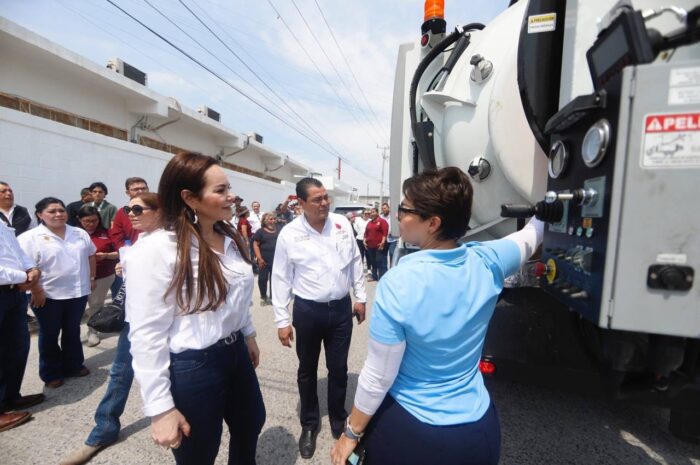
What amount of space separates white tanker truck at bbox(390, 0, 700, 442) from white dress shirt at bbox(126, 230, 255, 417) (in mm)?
1403

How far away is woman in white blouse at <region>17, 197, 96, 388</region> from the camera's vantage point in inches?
118

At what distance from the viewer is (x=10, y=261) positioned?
2.50 meters

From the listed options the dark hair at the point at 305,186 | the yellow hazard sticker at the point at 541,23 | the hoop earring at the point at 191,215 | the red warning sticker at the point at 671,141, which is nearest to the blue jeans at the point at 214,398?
the hoop earring at the point at 191,215

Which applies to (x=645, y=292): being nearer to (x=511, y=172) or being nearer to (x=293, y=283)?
(x=511, y=172)

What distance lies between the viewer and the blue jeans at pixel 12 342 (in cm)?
248

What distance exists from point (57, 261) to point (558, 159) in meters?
4.07

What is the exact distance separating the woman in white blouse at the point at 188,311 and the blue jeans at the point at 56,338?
2.57 metres

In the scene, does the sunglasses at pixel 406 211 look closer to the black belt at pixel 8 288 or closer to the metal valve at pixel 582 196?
the metal valve at pixel 582 196

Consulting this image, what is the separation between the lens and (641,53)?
88 centimetres

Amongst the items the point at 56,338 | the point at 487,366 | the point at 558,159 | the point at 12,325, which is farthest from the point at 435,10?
the point at 56,338

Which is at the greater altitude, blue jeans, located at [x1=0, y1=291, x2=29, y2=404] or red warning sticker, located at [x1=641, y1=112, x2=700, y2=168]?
red warning sticker, located at [x1=641, y1=112, x2=700, y2=168]

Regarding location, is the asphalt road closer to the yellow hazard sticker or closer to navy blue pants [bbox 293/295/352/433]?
navy blue pants [bbox 293/295/352/433]

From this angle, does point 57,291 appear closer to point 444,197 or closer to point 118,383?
point 118,383

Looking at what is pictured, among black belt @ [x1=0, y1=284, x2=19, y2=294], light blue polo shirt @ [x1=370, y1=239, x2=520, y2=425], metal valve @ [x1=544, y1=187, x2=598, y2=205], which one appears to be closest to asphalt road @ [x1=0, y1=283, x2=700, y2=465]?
black belt @ [x1=0, y1=284, x2=19, y2=294]
